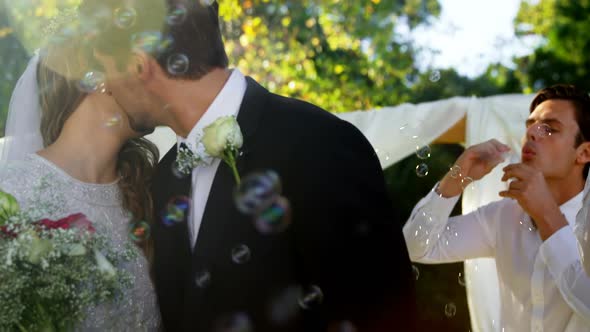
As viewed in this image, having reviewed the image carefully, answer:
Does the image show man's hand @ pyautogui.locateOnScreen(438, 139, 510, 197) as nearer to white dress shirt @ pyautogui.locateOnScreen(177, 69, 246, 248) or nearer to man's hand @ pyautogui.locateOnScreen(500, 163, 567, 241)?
man's hand @ pyautogui.locateOnScreen(500, 163, 567, 241)

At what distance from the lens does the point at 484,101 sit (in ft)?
19.0

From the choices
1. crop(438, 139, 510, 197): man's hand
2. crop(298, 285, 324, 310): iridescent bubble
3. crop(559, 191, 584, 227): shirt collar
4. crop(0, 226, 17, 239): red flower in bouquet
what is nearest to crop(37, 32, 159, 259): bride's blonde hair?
crop(0, 226, 17, 239): red flower in bouquet

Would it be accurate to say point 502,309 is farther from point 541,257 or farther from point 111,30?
point 111,30

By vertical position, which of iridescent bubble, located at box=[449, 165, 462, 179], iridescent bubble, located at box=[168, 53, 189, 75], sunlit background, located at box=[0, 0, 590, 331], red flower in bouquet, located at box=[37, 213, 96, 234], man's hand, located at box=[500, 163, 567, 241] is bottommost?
sunlit background, located at box=[0, 0, 590, 331]

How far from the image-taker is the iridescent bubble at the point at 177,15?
250cm

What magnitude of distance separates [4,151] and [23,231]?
3.33 ft

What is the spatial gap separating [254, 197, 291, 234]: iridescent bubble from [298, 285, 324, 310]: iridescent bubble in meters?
0.20

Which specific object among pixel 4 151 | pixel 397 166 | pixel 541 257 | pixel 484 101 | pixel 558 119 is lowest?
pixel 397 166

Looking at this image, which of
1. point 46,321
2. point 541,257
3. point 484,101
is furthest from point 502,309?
point 484,101

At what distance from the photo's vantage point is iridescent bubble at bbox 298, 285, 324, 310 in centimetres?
227

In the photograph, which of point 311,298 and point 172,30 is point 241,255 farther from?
point 172,30

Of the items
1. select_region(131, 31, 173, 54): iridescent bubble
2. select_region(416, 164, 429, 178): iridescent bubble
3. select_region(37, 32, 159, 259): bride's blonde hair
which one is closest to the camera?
select_region(131, 31, 173, 54): iridescent bubble

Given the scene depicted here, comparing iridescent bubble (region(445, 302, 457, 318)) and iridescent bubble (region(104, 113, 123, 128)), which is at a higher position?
iridescent bubble (region(104, 113, 123, 128))

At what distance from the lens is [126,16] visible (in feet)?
8.28
